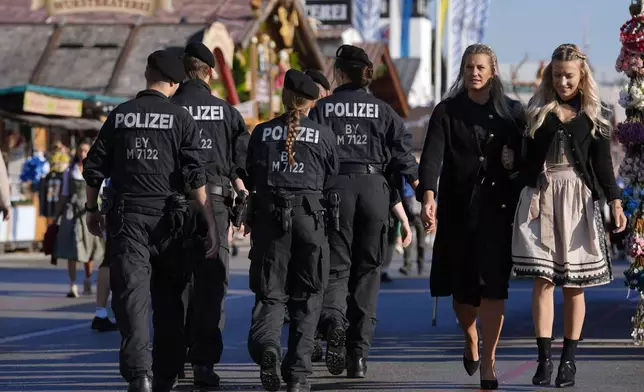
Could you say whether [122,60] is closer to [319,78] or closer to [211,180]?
[319,78]

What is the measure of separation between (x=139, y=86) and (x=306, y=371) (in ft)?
82.4

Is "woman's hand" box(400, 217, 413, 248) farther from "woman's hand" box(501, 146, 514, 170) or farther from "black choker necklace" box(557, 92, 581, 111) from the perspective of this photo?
"black choker necklace" box(557, 92, 581, 111)

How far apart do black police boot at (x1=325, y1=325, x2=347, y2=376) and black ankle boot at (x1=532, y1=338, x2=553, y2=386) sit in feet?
3.92

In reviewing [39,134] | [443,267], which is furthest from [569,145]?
[39,134]

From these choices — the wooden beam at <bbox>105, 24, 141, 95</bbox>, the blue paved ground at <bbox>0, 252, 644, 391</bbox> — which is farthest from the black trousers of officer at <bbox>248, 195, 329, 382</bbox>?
the wooden beam at <bbox>105, 24, 141, 95</bbox>

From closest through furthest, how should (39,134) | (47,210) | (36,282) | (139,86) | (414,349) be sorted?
(414,349)
(36,282)
(47,210)
(39,134)
(139,86)

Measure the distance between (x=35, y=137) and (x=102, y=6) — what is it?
32.4 feet

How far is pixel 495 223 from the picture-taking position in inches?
343

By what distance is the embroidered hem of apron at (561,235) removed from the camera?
8828 mm

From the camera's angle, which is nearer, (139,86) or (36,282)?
(36,282)

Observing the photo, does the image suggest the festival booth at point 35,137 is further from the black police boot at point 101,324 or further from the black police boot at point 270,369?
the black police boot at point 270,369

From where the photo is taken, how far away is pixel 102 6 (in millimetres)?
38750

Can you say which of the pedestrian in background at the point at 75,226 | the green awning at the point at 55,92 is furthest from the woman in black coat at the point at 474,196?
the green awning at the point at 55,92

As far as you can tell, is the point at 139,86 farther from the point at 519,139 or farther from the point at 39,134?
the point at 519,139
